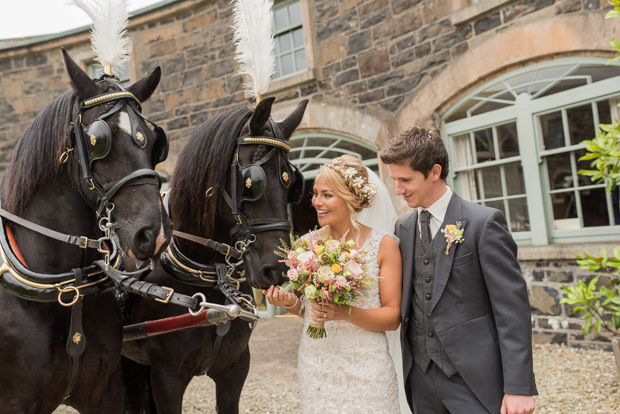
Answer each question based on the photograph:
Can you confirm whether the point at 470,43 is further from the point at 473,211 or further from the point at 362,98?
the point at 473,211

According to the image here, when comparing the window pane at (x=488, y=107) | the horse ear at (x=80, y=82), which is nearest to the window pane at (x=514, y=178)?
the window pane at (x=488, y=107)

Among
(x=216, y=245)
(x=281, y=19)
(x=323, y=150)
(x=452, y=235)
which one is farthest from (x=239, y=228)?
(x=281, y=19)

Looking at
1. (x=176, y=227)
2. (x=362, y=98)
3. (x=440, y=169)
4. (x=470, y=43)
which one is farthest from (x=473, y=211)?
(x=362, y=98)

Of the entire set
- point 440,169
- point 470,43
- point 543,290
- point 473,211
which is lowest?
point 543,290

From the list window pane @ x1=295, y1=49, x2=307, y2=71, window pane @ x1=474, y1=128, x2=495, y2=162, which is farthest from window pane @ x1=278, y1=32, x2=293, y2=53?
window pane @ x1=474, y1=128, x2=495, y2=162

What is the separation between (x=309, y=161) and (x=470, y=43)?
2.77 metres

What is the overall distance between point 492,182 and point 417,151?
4121mm

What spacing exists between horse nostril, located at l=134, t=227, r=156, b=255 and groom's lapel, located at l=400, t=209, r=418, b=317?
1093mm

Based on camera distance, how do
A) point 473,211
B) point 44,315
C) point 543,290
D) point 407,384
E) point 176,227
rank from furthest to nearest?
1. point 543,290
2. point 176,227
3. point 407,384
4. point 473,211
5. point 44,315

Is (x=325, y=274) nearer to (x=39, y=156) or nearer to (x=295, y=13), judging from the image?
(x=39, y=156)

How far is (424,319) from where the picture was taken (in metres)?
1.98

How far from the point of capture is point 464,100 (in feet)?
18.4

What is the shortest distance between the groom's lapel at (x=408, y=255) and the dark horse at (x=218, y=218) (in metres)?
0.55

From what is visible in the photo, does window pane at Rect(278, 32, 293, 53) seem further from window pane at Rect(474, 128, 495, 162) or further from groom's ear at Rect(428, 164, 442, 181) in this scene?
groom's ear at Rect(428, 164, 442, 181)
